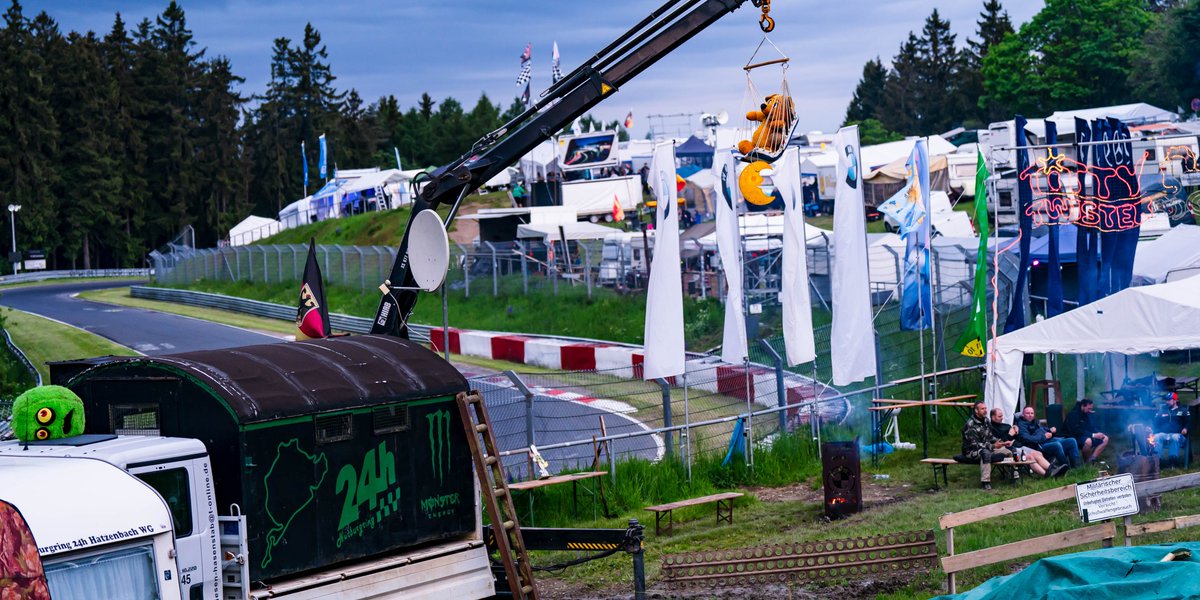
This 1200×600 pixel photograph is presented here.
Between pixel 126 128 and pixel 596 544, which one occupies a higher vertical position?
pixel 126 128

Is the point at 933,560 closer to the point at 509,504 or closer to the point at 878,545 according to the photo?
the point at 878,545

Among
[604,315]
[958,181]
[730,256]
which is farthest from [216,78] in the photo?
[730,256]

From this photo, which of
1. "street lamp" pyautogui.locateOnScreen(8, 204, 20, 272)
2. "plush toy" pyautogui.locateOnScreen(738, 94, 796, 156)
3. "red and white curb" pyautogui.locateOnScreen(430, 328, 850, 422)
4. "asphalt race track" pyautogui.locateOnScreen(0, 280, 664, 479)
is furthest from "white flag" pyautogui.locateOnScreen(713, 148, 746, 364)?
"street lamp" pyautogui.locateOnScreen(8, 204, 20, 272)

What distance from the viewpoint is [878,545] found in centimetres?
1205

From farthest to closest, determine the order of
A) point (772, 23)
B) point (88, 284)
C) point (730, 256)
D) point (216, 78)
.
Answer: point (216, 78) < point (88, 284) < point (730, 256) < point (772, 23)

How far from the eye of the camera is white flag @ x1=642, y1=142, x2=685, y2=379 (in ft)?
58.2

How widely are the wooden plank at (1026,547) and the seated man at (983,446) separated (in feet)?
17.8

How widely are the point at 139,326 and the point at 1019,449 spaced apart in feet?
114

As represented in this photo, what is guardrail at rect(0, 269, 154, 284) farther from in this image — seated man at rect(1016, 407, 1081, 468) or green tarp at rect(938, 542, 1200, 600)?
green tarp at rect(938, 542, 1200, 600)

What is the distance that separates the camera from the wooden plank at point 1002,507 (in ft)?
36.4

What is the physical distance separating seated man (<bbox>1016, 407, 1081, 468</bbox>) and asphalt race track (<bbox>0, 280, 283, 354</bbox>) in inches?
766

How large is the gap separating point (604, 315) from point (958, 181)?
27.5 meters

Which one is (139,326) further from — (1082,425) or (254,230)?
(254,230)

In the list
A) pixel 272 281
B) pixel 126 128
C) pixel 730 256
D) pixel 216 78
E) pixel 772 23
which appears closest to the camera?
pixel 772 23
